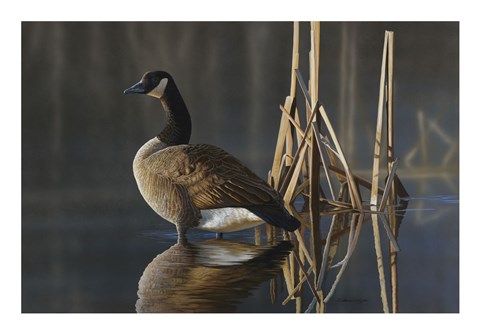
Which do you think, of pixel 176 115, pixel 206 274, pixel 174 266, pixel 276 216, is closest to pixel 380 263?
pixel 276 216

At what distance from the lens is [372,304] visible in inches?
205

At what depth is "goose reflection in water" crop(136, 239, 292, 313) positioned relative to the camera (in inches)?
198

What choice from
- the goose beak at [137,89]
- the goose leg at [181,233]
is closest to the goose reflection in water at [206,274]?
the goose leg at [181,233]

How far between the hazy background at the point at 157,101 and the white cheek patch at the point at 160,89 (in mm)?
294

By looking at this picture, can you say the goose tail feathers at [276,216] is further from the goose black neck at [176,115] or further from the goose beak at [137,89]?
the goose beak at [137,89]

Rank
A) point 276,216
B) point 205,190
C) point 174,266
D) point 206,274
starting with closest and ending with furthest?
1. point 206,274
2. point 174,266
3. point 276,216
4. point 205,190

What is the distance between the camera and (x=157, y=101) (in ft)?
24.5

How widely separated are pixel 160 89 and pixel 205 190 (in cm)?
102

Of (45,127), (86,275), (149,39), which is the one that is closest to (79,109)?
(45,127)

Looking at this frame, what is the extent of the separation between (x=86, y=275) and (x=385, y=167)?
9.54ft

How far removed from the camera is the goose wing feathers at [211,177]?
6.07 metres

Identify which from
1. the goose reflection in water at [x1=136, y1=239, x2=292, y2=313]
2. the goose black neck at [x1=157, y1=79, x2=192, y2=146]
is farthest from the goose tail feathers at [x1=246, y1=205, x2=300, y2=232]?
the goose black neck at [x1=157, y1=79, x2=192, y2=146]

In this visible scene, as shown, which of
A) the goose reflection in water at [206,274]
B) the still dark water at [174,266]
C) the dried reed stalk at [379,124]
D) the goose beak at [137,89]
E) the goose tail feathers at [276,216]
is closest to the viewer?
the goose reflection in water at [206,274]

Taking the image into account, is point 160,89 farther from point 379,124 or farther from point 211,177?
point 379,124
